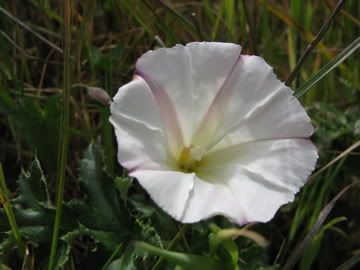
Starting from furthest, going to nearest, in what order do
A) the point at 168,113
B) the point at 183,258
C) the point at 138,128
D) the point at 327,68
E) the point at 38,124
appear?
the point at 38,124 < the point at 327,68 < the point at 168,113 < the point at 138,128 < the point at 183,258

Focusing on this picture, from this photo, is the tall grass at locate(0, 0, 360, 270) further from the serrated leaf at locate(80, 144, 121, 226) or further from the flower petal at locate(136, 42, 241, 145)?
the flower petal at locate(136, 42, 241, 145)

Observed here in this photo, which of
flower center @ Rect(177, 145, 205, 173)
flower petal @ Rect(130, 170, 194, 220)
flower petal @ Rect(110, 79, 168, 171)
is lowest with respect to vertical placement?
flower center @ Rect(177, 145, 205, 173)

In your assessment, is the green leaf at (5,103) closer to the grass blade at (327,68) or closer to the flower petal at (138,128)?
the flower petal at (138,128)

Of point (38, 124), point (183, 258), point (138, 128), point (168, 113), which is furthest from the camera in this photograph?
point (38, 124)

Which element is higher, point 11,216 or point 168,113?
point 168,113

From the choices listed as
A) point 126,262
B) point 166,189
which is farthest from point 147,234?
point 166,189

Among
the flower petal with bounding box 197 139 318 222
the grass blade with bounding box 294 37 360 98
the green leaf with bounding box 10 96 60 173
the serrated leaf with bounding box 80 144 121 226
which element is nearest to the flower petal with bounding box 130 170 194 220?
the flower petal with bounding box 197 139 318 222

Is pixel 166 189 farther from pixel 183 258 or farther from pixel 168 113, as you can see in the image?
pixel 168 113

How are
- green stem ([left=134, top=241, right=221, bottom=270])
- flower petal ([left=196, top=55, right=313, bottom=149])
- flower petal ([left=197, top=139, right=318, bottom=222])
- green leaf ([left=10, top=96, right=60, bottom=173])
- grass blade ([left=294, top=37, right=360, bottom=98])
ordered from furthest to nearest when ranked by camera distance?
green leaf ([left=10, top=96, right=60, bottom=173]), grass blade ([left=294, top=37, right=360, bottom=98]), flower petal ([left=196, top=55, right=313, bottom=149]), flower petal ([left=197, top=139, right=318, bottom=222]), green stem ([left=134, top=241, right=221, bottom=270])
